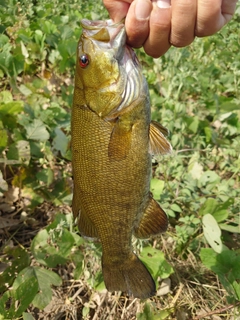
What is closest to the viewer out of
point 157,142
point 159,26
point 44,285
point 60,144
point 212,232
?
point 159,26

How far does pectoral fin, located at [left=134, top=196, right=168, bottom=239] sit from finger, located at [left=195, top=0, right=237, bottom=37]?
808 millimetres

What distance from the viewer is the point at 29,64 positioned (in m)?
4.12

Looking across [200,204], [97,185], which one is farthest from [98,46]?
[200,204]

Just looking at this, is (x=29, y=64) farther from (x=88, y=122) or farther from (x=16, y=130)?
(x=88, y=122)

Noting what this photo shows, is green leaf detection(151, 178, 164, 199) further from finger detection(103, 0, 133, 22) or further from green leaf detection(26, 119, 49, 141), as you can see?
finger detection(103, 0, 133, 22)

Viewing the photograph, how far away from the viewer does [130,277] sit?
6.53 ft

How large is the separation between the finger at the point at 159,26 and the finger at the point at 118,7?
16 cm

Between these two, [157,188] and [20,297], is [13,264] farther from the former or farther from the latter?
[157,188]

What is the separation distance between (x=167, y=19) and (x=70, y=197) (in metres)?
1.68

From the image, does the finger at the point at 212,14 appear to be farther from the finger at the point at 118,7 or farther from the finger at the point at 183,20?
the finger at the point at 118,7

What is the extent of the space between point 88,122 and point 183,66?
2311mm

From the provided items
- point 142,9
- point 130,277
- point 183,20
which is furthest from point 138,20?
point 130,277

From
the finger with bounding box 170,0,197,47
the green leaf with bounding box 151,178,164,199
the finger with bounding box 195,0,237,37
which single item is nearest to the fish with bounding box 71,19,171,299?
the finger with bounding box 170,0,197,47

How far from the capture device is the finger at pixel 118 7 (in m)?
1.73
